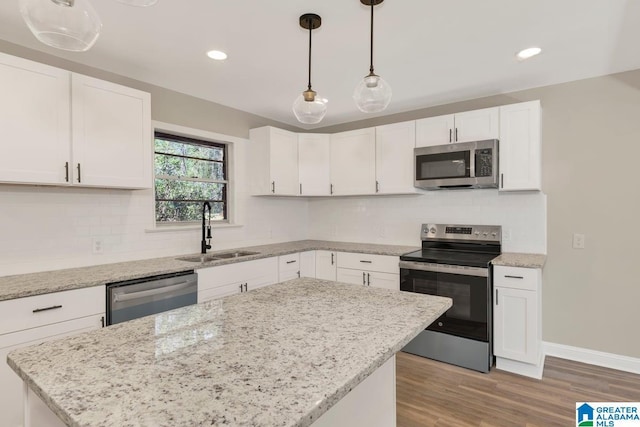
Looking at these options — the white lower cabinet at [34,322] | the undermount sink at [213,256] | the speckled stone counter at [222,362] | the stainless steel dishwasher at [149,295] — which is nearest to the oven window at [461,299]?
the speckled stone counter at [222,362]

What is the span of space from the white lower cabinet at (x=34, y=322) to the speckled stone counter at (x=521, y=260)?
2.93 metres

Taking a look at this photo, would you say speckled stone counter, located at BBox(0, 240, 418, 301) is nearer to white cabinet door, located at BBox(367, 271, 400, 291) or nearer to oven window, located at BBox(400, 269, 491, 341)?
white cabinet door, located at BBox(367, 271, 400, 291)

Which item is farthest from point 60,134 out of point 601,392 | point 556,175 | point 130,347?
point 601,392

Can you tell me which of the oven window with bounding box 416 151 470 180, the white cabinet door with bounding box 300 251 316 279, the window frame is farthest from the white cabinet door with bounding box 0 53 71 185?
the oven window with bounding box 416 151 470 180

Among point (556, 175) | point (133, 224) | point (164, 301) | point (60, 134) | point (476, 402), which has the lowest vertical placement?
point (476, 402)

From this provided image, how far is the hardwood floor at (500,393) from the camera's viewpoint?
7.06 feet

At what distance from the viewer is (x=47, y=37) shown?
110cm

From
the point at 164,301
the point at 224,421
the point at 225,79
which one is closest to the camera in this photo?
the point at 224,421

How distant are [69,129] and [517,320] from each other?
3.56 metres

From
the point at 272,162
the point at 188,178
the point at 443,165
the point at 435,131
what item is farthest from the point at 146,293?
the point at 435,131

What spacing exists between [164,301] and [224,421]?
2003 millimetres

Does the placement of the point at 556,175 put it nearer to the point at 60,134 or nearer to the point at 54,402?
the point at 54,402

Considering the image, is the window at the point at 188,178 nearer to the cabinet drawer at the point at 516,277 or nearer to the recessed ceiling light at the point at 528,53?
the cabinet drawer at the point at 516,277

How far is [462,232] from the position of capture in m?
3.45
